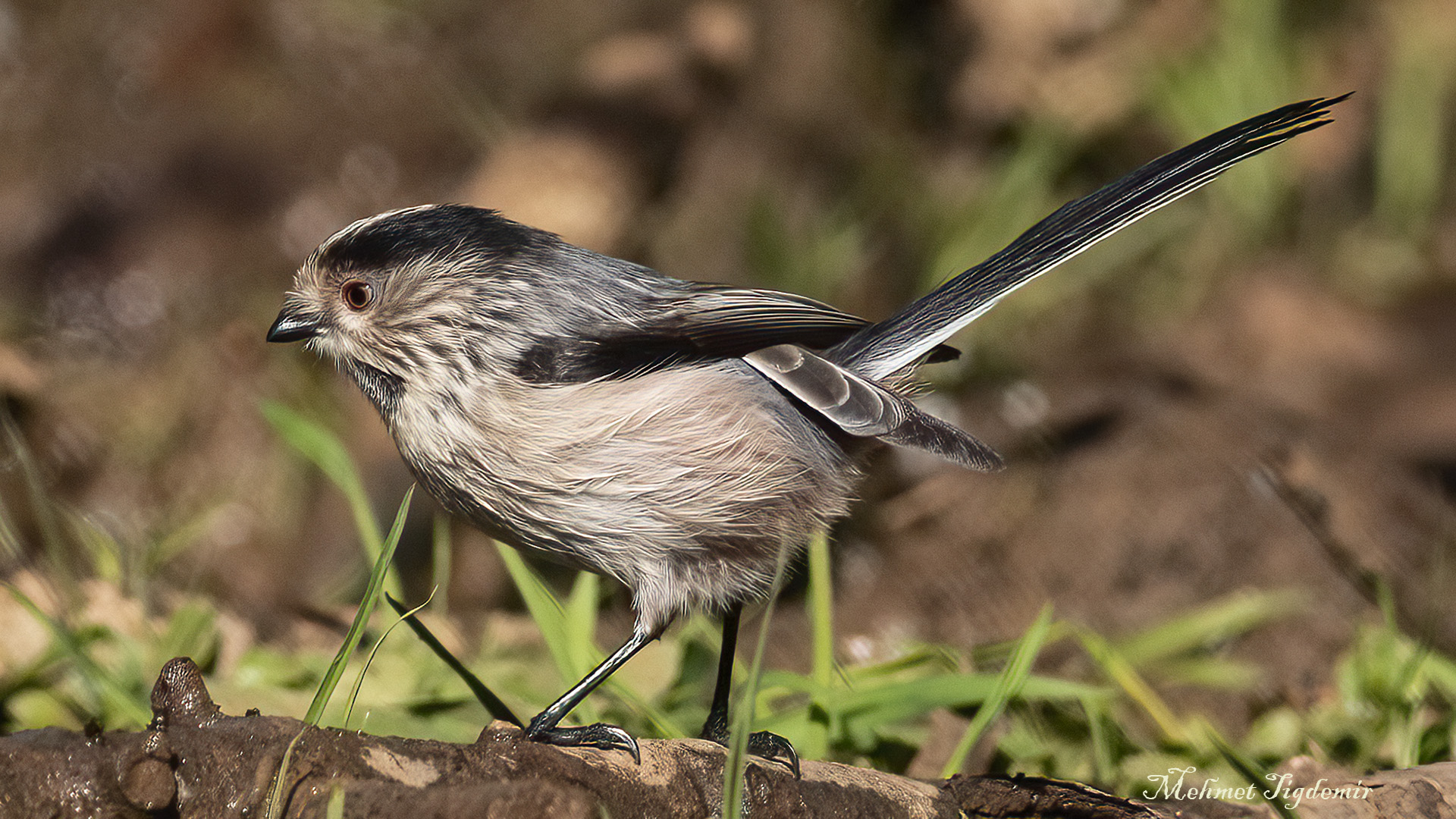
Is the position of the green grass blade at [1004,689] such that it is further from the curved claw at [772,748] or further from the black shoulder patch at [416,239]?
the black shoulder patch at [416,239]

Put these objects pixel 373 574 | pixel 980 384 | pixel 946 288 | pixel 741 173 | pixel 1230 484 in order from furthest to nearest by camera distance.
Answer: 1. pixel 741 173
2. pixel 980 384
3. pixel 1230 484
4. pixel 946 288
5. pixel 373 574

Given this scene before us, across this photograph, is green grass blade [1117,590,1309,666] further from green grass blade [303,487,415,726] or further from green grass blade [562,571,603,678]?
green grass blade [303,487,415,726]

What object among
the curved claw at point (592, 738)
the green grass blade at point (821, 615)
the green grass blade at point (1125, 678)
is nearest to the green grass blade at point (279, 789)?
the curved claw at point (592, 738)

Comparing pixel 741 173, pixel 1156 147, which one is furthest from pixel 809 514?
pixel 1156 147

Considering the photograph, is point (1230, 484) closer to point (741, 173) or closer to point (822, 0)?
point (741, 173)

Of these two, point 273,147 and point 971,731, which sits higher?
point 273,147

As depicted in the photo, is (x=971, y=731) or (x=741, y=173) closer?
(x=971, y=731)

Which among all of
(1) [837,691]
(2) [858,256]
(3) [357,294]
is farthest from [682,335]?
(2) [858,256]
